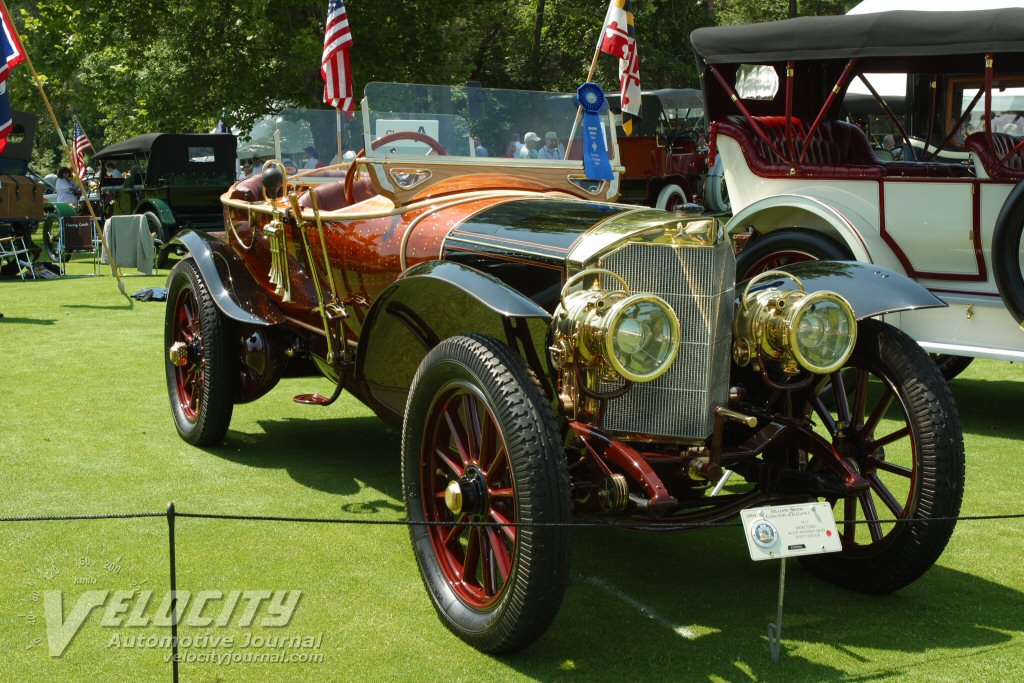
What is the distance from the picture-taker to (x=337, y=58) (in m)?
6.31

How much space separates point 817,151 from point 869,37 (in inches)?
47.3

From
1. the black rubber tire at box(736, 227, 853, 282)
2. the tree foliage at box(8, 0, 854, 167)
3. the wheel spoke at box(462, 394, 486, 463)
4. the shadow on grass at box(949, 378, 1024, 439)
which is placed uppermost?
the tree foliage at box(8, 0, 854, 167)

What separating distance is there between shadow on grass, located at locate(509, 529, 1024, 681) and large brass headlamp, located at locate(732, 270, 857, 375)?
821 millimetres

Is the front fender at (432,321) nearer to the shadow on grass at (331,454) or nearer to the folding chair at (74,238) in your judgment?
the shadow on grass at (331,454)

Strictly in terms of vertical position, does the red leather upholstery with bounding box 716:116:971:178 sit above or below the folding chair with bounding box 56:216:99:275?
above

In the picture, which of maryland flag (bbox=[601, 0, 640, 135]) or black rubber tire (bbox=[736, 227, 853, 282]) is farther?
black rubber tire (bbox=[736, 227, 853, 282])

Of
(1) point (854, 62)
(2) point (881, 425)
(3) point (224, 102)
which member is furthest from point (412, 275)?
(3) point (224, 102)

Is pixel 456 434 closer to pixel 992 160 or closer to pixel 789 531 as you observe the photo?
pixel 789 531

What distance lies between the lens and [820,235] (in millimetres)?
6590

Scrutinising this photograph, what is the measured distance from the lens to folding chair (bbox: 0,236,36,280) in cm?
1369

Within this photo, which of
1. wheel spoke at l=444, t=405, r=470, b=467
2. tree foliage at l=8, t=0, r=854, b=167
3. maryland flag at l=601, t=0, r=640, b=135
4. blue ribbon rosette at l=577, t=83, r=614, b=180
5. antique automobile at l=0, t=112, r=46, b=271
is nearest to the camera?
wheel spoke at l=444, t=405, r=470, b=467

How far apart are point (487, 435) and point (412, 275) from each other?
0.75 metres

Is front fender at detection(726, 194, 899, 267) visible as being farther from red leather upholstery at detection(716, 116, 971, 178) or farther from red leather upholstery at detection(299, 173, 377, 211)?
red leather upholstery at detection(299, 173, 377, 211)

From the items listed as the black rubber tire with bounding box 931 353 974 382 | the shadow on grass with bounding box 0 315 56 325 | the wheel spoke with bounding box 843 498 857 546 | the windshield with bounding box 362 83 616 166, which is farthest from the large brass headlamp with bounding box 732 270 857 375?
the shadow on grass with bounding box 0 315 56 325
